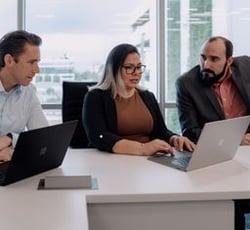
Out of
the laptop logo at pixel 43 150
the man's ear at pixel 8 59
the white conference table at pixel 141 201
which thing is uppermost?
the man's ear at pixel 8 59

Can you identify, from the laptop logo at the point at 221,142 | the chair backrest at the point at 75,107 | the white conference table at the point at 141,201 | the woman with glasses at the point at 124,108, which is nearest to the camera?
the white conference table at the point at 141,201

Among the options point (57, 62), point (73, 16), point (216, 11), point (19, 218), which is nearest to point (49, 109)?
point (57, 62)

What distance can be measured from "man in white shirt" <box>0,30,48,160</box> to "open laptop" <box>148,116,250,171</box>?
2.34 feet

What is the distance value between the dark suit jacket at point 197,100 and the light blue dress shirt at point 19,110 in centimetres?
93

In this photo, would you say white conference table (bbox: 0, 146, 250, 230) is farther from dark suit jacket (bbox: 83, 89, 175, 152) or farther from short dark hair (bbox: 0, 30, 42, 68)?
short dark hair (bbox: 0, 30, 42, 68)

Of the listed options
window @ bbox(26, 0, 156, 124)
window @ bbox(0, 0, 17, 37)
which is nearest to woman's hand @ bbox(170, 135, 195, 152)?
window @ bbox(26, 0, 156, 124)

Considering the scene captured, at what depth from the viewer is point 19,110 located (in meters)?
2.39

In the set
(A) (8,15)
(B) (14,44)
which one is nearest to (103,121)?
(B) (14,44)

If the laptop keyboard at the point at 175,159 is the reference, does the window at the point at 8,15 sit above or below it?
above

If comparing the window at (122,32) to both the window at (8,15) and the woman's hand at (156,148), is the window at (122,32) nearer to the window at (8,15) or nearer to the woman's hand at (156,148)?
the window at (8,15)

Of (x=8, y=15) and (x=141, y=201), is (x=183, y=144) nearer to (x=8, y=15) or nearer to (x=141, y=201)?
(x=141, y=201)

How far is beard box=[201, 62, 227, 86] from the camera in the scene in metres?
2.96

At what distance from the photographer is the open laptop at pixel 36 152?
1.61 metres

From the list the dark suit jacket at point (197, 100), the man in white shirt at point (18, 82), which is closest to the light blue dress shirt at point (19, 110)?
the man in white shirt at point (18, 82)
